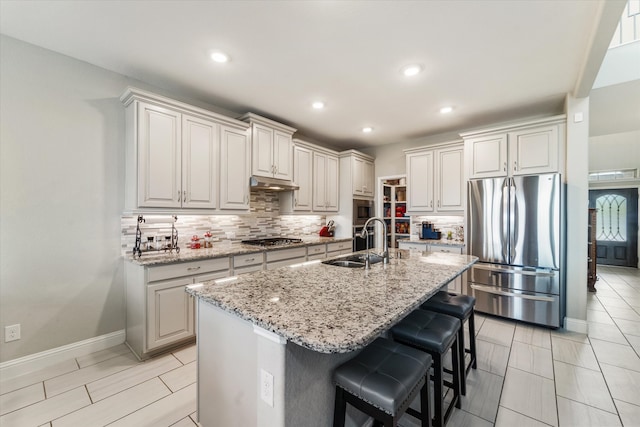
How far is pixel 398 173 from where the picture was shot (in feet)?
16.4

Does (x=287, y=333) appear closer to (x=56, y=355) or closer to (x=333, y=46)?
(x=333, y=46)

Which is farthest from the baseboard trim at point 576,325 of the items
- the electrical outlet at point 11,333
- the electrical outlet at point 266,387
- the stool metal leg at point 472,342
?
the electrical outlet at point 11,333

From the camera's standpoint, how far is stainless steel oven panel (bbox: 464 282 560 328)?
3.01 m

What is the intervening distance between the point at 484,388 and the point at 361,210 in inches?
130

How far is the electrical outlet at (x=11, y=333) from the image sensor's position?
2120 mm

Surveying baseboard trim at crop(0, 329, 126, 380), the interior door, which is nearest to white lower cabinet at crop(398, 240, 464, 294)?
baseboard trim at crop(0, 329, 126, 380)

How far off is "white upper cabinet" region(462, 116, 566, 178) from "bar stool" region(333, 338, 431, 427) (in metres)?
3.15

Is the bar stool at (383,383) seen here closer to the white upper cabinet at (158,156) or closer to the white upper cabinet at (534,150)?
the white upper cabinet at (158,156)

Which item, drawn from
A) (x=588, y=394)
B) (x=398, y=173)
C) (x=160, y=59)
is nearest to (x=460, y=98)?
(x=398, y=173)

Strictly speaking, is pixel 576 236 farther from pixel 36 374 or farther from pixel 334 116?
pixel 36 374

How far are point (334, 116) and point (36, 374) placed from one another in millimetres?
4074

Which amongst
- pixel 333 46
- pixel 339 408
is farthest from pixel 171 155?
pixel 339 408

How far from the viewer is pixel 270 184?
3570 millimetres

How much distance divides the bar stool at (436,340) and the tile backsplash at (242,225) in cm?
255
